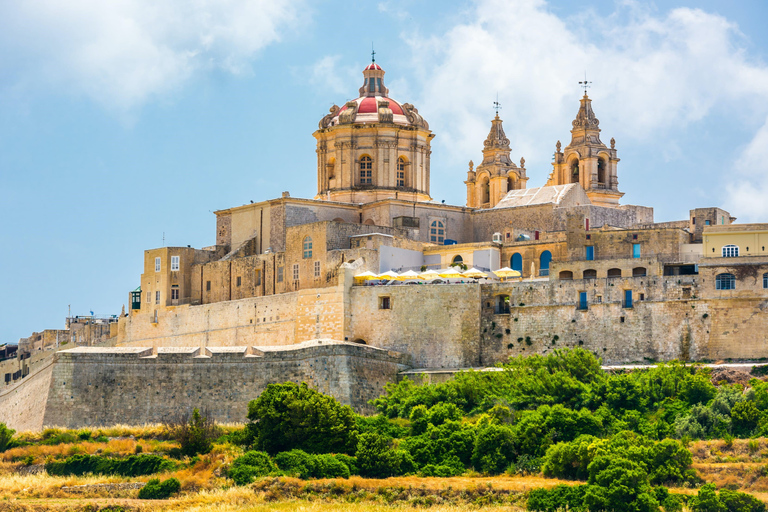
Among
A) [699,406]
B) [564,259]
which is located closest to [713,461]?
[699,406]

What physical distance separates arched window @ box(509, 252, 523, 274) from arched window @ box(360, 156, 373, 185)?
9.68 m

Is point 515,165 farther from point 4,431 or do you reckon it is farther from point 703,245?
point 4,431

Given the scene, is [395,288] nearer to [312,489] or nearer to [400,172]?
[400,172]

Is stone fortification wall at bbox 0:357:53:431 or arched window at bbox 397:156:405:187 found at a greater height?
arched window at bbox 397:156:405:187

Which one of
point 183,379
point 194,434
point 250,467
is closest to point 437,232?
point 183,379

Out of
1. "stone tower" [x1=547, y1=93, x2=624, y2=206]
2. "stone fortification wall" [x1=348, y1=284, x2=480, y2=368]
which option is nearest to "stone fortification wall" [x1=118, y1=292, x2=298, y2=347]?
"stone fortification wall" [x1=348, y1=284, x2=480, y2=368]

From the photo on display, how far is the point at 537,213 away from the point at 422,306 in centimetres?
1159

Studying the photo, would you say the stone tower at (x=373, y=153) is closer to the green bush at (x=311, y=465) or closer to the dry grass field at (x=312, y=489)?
the dry grass field at (x=312, y=489)

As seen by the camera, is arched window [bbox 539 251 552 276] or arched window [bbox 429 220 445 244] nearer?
arched window [bbox 539 251 552 276]

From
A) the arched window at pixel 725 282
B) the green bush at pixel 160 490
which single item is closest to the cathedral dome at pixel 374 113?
the arched window at pixel 725 282

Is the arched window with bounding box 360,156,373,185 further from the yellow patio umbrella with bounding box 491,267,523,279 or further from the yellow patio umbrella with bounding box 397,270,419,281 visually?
the yellow patio umbrella with bounding box 491,267,523,279

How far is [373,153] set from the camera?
222ft

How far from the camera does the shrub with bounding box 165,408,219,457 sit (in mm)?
45188

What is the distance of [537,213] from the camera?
213 ft
